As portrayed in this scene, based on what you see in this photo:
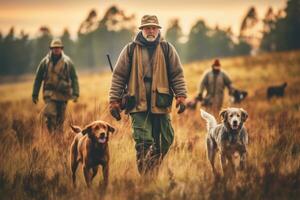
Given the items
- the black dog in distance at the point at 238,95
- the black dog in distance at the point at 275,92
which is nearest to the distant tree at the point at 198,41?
the black dog in distance at the point at 275,92

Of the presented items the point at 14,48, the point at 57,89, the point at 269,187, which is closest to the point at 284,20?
the point at 14,48

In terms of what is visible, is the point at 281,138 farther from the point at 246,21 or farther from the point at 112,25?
the point at 112,25

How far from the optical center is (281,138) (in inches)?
396

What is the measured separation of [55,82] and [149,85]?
443 cm

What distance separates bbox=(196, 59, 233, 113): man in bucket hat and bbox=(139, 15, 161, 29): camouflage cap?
737 centimetres

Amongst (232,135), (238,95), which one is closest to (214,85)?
(238,95)

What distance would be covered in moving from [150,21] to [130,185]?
2.21m

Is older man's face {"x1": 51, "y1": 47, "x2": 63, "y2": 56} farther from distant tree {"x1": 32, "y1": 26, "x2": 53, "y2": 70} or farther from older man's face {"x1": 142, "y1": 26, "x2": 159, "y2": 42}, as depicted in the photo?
distant tree {"x1": 32, "y1": 26, "x2": 53, "y2": 70}

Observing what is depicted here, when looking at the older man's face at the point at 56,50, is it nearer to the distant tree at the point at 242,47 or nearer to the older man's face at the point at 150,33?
the older man's face at the point at 150,33

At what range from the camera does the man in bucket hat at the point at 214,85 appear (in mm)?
15398

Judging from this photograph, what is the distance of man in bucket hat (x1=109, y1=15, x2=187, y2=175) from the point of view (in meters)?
7.94

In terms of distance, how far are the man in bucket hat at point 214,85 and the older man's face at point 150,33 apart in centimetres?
737

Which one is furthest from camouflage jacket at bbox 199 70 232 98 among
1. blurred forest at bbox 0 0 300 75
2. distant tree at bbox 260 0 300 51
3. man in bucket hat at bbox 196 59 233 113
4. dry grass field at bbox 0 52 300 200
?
blurred forest at bbox 0 0 300 75

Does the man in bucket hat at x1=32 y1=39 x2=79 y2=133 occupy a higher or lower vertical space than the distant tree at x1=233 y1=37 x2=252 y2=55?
lower
